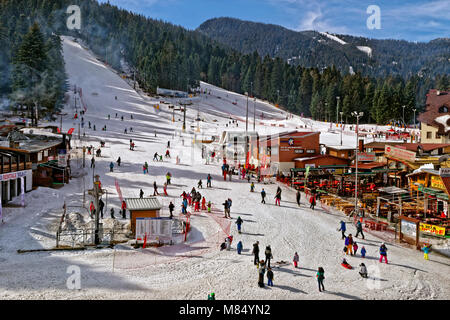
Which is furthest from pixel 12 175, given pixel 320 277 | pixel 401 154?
pixel 401 154

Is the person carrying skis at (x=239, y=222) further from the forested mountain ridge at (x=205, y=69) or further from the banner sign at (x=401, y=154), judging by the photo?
the forested mountain ridge at (x=205, y=69)

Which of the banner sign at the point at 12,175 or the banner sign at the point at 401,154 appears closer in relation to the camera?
the banner sign at the point at 12,175

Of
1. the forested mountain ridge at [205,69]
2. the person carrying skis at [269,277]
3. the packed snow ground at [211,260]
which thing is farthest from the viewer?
the forested mountain ridge at [205,69]

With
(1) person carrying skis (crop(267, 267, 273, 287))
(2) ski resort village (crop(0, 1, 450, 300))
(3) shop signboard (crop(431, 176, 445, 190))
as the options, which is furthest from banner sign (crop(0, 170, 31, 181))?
(3) shop signboard (crop(431, 176, 445, 190))

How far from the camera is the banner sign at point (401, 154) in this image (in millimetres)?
33094

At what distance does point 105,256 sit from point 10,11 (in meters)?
123

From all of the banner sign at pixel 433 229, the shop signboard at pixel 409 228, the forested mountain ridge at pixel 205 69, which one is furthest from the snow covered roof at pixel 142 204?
the forested mountain ridge at pixel 205 69

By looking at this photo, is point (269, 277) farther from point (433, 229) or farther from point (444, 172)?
point (444, 172)

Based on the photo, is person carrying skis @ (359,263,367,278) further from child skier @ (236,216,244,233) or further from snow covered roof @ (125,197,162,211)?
snow covered roof @ (125,197,162,211)

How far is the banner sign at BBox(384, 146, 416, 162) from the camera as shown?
109 feet

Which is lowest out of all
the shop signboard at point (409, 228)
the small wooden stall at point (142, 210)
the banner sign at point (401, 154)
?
the shop signboard at point (409, 228)

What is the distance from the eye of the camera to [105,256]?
56.9 ft

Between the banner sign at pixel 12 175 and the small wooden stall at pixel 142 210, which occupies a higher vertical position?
the banner sign at pixel 12 175

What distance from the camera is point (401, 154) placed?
3431 centimetres
